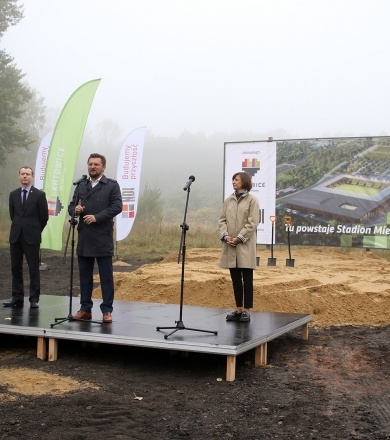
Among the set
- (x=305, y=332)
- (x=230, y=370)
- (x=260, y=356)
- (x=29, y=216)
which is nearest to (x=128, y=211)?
(x=29, y=216)

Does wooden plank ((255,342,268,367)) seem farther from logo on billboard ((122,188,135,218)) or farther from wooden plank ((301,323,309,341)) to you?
logo on billboard ((122,188,135,218))

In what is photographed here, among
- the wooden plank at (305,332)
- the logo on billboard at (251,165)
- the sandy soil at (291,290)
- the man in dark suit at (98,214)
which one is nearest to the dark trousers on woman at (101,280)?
the man in dark suit at (98,214)

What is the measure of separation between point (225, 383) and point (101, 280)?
1750mm

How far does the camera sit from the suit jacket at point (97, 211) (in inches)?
249

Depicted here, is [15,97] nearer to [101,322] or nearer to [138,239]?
[138,239]

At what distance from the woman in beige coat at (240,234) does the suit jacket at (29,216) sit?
2360 millimetres

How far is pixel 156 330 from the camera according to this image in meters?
6.15

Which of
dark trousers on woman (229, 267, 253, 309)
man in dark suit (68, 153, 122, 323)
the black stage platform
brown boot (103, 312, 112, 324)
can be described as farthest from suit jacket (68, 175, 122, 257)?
dark trousers on woman (229, 267, 253, 309)

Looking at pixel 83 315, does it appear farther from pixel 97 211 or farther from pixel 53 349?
pixel 97 211

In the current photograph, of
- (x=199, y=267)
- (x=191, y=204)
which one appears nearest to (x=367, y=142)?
(x=199, y=267)

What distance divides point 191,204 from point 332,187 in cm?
4264

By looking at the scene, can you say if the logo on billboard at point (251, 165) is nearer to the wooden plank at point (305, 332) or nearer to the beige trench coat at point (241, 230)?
the wooden plank at point (305, 332)

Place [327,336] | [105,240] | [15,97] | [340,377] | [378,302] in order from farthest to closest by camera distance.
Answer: [15,97]
[378,302]
[327,336]
[105,240]
[340,377]

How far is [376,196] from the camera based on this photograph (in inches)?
616
